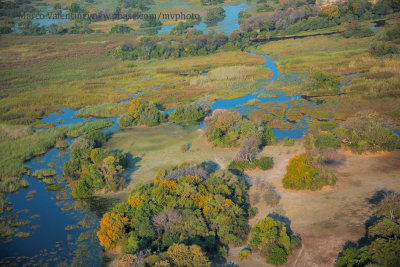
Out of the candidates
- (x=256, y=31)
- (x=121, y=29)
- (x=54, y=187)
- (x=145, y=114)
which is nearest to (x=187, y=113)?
(x=145, y=114)

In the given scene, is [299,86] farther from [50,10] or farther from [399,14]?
[50,10]

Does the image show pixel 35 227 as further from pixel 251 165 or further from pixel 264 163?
pixel 264 163

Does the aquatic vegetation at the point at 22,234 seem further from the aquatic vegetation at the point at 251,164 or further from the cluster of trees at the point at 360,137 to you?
the cluster of trees at the point at 360,137

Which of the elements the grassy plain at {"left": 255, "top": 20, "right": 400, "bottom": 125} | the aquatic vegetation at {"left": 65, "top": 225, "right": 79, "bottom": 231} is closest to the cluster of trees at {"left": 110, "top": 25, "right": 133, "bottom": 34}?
the grassy plain at {"left": 255, "top": 20, "right": 400, "bottom": 125}

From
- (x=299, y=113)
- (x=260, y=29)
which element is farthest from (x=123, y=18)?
(x=299, y=113)

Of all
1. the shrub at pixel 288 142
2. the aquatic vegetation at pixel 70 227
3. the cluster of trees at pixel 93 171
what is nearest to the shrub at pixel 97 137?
the cluster of trees at pixel 93 171

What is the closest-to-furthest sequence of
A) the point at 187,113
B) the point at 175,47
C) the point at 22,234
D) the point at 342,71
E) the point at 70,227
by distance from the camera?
the point at 22,234 < the point at 70,227 < the point at 187,113 < the point at 342,71 < the point at 175,47
